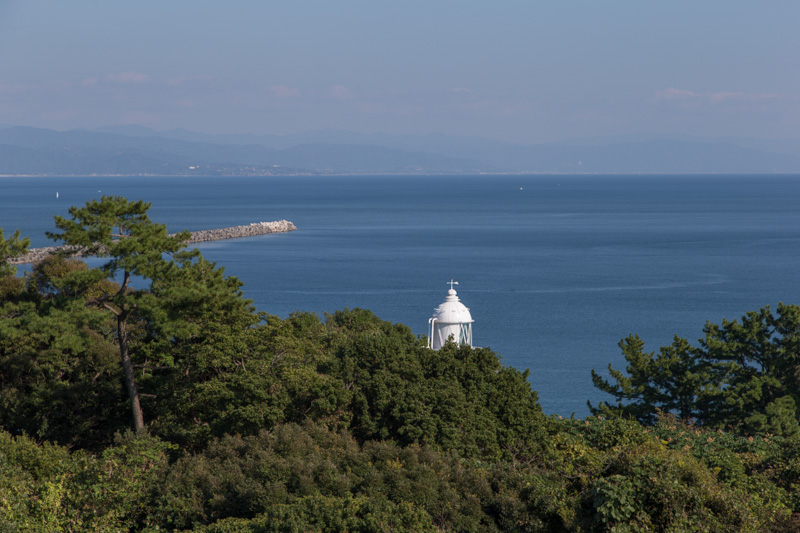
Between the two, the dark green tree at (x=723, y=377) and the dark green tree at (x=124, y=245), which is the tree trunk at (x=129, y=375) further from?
the dark green tree at (x=723, y=377)

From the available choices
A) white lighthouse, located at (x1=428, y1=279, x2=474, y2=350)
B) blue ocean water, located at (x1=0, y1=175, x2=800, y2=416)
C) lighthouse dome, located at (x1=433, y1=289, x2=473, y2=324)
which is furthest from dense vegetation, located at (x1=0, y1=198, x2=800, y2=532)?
blue ocean water, located at (x1=0, y1=175, x2=800, y2=416)

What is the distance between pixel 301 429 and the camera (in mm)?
16922

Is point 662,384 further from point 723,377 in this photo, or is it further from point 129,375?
point 129,375

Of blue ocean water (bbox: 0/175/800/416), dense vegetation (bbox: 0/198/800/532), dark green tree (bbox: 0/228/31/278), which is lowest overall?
blue ocean water (bbox: 0/175/800/416)

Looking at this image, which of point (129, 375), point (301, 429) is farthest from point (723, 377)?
point (129, 375)

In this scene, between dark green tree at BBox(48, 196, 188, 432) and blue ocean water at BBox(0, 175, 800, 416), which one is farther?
blue ocean water at BBox(0, 175, 800, 416)

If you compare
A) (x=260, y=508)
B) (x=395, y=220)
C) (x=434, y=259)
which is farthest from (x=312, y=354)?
(x=395, y=220)

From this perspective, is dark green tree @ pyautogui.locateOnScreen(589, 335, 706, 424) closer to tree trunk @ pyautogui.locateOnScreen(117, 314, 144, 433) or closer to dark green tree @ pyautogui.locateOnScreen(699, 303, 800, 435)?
dark green tree @ pyautogui.locateOnScreen(699, 303, 800, 435)

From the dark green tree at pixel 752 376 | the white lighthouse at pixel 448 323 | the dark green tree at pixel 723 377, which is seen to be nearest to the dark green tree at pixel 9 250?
the white lighthouse at pixel 448 323

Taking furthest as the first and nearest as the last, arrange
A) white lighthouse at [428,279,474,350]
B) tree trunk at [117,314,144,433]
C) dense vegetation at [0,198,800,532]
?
white lighthouse at [428,279,474,350] < tree trunk at [117,314,144,433] < dense vegetation at [0,198,800,532]

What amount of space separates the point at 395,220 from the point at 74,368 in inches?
4953

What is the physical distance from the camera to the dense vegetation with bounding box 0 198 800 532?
13047mm

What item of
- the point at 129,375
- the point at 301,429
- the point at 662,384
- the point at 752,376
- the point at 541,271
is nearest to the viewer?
the point at 301,429

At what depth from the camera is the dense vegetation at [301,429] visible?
1305cm
